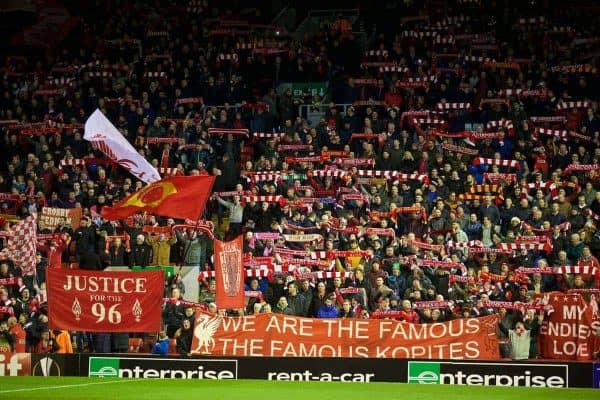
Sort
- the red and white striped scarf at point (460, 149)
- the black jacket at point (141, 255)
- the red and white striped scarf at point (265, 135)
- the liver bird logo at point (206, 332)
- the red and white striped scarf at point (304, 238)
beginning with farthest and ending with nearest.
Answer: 1. the red and white striped scarf at point (265, 135)
2. the red and white striped scarf at point (460, 149)
3. the black jacket at point (141, 255)
4. the red and white striped scarf at point (304, 238)
5. the liver bird logo at point (206, 332)

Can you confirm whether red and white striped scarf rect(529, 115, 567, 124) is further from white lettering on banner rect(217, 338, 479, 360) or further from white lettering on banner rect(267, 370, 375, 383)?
white lettering on banner rect(267, 370, 375, 383)

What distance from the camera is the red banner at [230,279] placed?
25.2 meters

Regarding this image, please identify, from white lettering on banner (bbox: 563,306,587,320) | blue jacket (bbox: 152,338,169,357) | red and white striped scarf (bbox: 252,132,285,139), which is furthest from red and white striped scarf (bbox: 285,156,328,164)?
white lettering on banner (bbox: 563,306,587,320)

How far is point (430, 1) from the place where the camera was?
39875 mm

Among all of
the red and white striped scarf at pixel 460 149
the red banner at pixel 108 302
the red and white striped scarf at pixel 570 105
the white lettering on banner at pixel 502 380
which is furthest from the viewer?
the red and white striped scarf at pixel 570 105

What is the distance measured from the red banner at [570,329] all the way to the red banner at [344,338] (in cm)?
107

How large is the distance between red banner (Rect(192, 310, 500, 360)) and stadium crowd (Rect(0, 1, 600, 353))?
0.87m

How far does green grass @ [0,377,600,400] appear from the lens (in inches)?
722

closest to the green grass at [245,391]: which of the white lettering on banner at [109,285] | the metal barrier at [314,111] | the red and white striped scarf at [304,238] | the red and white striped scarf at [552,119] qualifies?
the white lettering on banner at [109,285]

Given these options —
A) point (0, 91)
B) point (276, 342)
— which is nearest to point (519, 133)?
point (276, 342)

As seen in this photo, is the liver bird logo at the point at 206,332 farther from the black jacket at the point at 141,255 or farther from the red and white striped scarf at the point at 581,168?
the red and white striped scarf at the point at 581,168

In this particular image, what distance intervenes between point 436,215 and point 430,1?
13.8 metres

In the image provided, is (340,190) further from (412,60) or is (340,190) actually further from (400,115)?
(412,60)

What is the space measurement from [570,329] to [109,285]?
9829 millimetres
